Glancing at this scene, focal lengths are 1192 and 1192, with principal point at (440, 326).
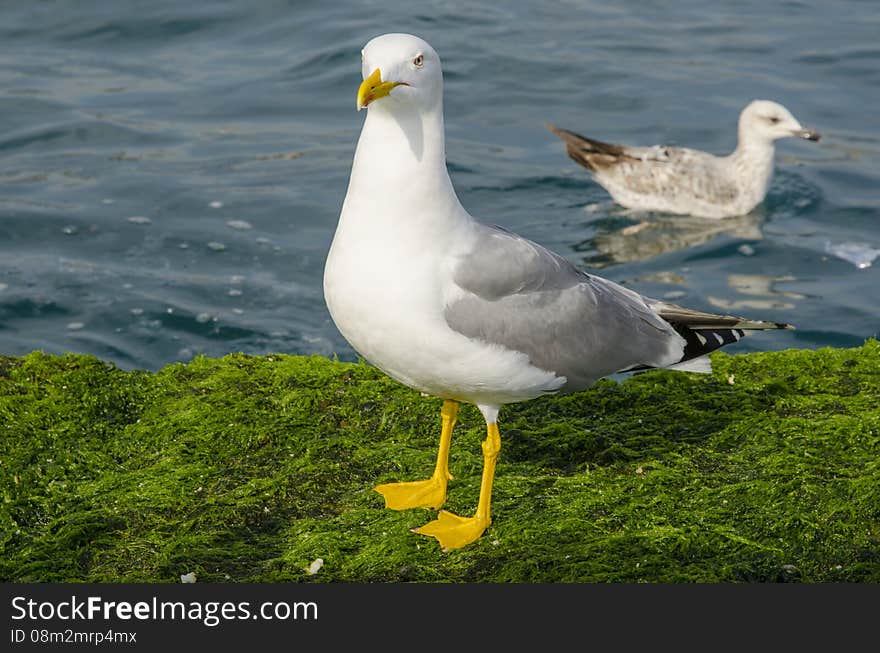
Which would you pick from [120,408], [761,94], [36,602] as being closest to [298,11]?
[761,94]

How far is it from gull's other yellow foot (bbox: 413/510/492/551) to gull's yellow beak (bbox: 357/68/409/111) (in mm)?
1748

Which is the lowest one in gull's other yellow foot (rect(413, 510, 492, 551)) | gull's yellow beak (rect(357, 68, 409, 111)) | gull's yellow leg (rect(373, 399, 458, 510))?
gull's other yellow foot (rect(413, 510, 492, 551))

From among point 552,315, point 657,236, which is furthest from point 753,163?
point 552,315

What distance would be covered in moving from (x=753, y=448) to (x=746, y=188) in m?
7.86

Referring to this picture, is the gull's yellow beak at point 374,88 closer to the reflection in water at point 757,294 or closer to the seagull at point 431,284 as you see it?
the seagull at point 431,284

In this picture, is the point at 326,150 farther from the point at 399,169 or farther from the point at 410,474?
the point at 399,169

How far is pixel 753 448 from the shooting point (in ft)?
18.3

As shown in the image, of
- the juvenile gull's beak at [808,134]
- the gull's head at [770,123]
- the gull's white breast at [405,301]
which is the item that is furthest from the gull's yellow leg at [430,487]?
the gull's head at [770,123]

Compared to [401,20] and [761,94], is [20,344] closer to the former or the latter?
[401,20]

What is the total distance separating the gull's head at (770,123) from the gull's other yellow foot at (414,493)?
8.55 m

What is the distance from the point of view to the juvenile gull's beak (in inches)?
485

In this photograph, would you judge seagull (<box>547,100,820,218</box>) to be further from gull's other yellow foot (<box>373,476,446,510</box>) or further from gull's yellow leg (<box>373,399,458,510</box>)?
gull's other yellow foot (<box>373,476,446,510</box>)

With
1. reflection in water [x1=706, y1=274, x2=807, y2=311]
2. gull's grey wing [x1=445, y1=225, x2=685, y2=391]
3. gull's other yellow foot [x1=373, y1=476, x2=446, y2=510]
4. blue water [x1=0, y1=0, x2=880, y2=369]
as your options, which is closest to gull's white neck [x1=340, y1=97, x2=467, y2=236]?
gull's grey wing [x1=445, y1=225, x2=685, y2=391]

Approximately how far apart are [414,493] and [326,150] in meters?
8.84
